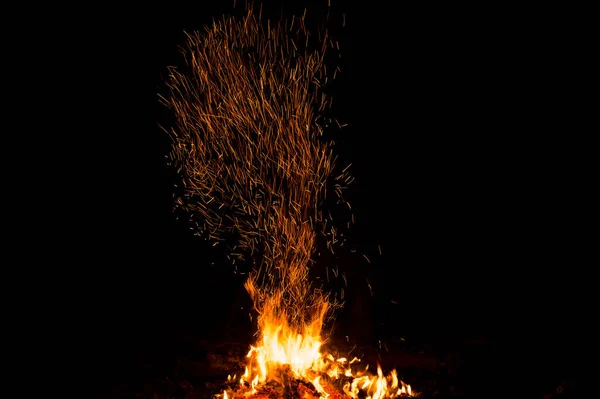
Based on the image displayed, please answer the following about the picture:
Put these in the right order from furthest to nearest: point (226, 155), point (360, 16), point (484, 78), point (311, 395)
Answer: point (484, 78) → point (360, 16) → point (226, 155) → point (311, 395)

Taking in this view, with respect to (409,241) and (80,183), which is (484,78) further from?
(80,183)

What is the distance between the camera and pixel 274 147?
517cm

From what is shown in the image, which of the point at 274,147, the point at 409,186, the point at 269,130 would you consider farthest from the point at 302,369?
the point at 409,186

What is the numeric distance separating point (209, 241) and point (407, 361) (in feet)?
12.4

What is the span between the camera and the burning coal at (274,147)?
5.01 m

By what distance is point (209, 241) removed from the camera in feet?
26.9

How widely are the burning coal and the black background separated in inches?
24.0

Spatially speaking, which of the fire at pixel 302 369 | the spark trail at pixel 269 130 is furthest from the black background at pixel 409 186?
the fire at pixel 302 369

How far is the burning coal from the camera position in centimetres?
501

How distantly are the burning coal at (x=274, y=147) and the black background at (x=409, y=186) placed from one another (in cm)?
61

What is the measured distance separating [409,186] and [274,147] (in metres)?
2.65

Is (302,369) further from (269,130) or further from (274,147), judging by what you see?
(269,130)

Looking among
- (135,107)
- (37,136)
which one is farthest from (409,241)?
(37,136)

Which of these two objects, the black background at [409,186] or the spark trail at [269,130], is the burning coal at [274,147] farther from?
the black background at [409,186]
